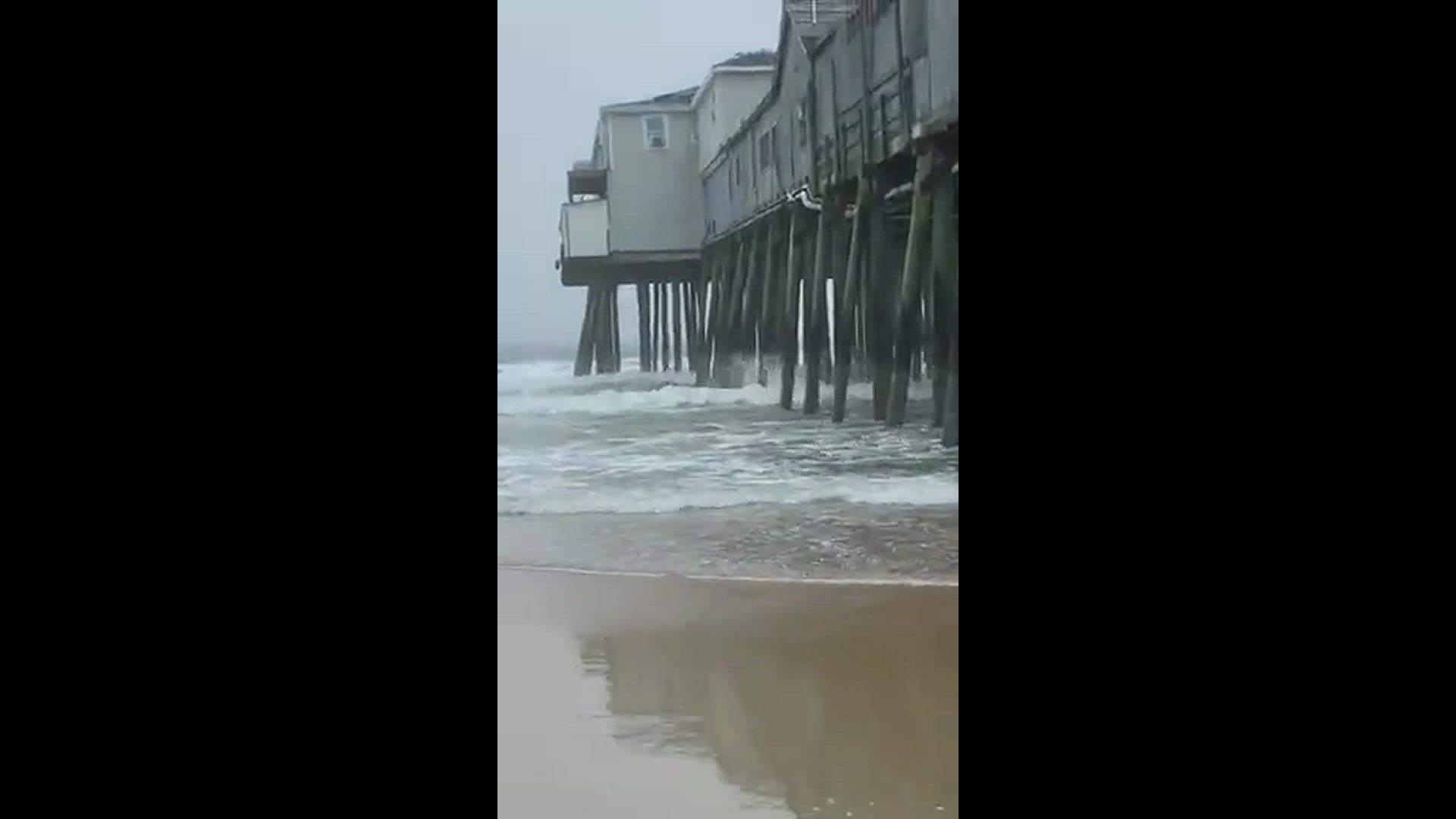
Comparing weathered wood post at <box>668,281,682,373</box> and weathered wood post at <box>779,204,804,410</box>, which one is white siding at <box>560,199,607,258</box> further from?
weathered wood post at <box>779,204,804,410</box>

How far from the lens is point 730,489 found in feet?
11.4

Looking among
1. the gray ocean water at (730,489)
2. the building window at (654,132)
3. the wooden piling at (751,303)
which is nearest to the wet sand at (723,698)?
the gray ocean water at (730,489)

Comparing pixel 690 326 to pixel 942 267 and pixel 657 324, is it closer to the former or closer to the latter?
pixel 657 324

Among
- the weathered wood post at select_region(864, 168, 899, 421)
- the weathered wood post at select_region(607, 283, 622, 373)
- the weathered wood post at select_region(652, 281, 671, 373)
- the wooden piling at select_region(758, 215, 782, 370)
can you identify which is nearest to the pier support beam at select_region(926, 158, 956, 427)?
the weathered wood post at select_region(864, 168, 899, 421)

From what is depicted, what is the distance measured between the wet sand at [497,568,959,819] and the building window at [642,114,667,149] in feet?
3.35

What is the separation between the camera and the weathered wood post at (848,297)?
3441 millimetres

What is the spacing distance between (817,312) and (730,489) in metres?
0.51

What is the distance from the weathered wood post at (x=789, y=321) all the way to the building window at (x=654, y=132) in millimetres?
449

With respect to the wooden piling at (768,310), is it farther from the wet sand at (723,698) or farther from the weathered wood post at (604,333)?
the wet sand at (723,698)

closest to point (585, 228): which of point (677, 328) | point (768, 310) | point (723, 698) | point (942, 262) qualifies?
point (677, 328)
